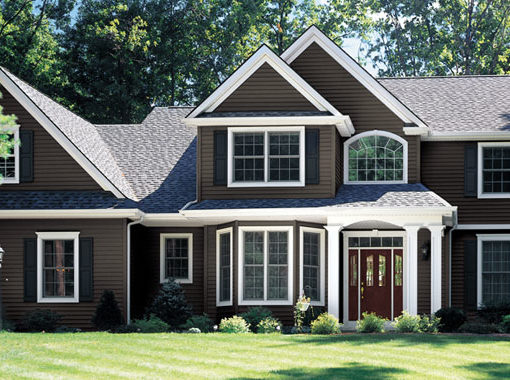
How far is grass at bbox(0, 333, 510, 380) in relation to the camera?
16141mm

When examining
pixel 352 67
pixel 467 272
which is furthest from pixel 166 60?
pixel 467 272

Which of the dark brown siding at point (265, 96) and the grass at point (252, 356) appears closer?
the grass at point (252, 356)

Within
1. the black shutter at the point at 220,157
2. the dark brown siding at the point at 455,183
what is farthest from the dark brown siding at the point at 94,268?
the dark brown siding at the point at 455,183

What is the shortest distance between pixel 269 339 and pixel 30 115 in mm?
9826

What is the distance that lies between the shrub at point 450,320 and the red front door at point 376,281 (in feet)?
11.5

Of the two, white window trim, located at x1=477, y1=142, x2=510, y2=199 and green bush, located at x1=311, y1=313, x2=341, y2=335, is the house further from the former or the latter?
green bush, located at x1=311, y1=313, x2=341, y2=335

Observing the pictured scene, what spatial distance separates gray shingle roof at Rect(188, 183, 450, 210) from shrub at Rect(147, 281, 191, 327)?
2.44 m

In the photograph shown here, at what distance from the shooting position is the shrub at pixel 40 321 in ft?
81.0

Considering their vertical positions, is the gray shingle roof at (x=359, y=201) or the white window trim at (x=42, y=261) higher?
the gray shingle roof at (x=359, y=201)

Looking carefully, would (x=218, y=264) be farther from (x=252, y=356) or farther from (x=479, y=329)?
(x=252, y=356)

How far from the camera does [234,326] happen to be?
2333cm

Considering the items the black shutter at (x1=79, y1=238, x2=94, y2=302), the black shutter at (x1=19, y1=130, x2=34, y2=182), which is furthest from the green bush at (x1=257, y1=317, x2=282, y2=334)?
the black shutter at (x1=19, y1=130, x2=34, y2=182)

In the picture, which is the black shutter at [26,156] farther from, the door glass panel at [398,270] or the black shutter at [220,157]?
the door glass panel at [398,270]

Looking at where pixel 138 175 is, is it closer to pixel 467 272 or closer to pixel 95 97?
pixel 467 272
